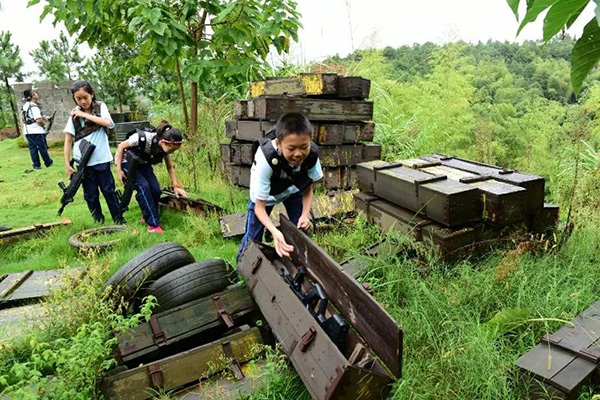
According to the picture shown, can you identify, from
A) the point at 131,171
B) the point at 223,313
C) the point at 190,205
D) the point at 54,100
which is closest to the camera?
the point at 223,313

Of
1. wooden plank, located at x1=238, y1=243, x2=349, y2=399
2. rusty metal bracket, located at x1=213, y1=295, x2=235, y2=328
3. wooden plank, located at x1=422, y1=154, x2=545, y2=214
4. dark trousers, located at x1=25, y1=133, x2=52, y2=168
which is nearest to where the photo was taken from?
wooden plank, located at x1=238, y1=243, x2=349, y2=399

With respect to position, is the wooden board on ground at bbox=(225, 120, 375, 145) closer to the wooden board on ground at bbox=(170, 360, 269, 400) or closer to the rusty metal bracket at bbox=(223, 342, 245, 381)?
the rusty metal bracket at bbox=(223, 342, 245, 381)

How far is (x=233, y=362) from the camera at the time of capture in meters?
2.83

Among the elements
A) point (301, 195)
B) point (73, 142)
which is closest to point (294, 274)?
point (301, 195)

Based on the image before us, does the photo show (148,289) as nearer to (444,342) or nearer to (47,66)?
(444,342)

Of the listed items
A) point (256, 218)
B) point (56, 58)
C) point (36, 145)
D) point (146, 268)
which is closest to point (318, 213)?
point (256, 218)

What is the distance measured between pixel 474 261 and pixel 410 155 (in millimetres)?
4621

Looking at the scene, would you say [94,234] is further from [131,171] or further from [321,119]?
[321,119]

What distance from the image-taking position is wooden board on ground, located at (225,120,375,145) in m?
6.50

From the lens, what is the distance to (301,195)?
3947 mm

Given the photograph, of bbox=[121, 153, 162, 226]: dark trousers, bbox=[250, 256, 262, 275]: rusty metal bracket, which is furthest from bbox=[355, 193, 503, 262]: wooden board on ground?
bbox=[121, 153, 162, 226]: dark trousers

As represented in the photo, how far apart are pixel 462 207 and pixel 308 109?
10.9ft

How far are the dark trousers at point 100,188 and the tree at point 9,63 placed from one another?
2196 cm

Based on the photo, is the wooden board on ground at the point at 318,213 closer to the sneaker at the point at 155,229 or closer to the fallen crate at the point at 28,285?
→ the sneaker at the point at 155,229
